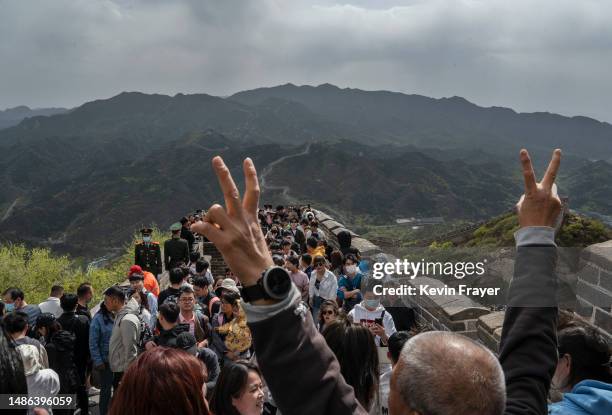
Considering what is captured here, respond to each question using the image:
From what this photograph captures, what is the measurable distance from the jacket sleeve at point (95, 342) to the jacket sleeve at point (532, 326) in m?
3.87

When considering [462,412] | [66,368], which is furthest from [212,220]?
[66,368]

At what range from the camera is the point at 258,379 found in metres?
2.83

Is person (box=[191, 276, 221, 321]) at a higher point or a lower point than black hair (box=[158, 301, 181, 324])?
lower

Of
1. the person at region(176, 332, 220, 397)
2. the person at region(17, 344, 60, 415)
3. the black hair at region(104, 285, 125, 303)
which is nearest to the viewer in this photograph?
the person at region(17, 344, 60, 415)

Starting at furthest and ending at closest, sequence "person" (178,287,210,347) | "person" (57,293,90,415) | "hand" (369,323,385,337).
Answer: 1. "person" (57,293,90,415)
2. "person" (178,287,210,347)
3. "hand" (369,323,385,337)

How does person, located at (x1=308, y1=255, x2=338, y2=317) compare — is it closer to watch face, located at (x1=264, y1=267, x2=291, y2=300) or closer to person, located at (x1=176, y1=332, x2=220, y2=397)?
person, located at (x1=176, y1=332, x2=220, y2=397)

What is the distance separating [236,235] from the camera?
111cm

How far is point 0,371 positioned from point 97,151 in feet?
558

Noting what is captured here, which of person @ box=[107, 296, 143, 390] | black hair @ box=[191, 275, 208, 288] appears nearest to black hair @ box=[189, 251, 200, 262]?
black hair @ box=[191, 275, 208, 288]

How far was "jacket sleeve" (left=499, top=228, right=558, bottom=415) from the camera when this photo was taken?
4.81 feet

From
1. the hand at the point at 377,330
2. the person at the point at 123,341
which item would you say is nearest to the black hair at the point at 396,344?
the hand at the point at 377,330

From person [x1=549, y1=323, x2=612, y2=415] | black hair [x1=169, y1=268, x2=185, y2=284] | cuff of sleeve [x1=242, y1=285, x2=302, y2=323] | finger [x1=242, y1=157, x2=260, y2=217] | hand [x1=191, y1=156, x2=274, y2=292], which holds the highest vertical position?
finger [x1=242, y1=157, x2=260, y2=217]

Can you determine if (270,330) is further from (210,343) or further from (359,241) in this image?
(359,241)

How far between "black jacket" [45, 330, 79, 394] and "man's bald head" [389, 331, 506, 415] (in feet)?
13.2
